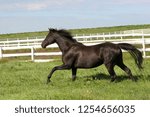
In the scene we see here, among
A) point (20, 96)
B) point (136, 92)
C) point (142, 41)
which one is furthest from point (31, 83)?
point (142, 41)

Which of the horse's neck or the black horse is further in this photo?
the horse's neck

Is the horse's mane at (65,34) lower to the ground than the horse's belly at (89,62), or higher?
higher

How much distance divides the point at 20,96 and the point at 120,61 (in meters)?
3.75

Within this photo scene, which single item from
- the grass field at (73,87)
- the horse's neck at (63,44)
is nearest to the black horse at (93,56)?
the horse's neck at (63,44)

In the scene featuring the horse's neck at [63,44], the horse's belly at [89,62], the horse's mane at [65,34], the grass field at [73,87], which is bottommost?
the grass field at [73,87]

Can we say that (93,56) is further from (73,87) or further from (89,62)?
(73,87)

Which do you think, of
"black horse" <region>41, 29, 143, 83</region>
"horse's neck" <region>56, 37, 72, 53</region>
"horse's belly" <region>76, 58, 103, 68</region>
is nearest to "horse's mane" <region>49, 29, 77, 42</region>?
"black horse" <region>41, 29, 143, 83</region>

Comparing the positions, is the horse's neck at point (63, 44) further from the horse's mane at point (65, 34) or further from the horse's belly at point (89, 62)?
the horse's belly at point (89, 62)

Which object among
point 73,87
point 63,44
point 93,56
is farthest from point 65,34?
point 73,87

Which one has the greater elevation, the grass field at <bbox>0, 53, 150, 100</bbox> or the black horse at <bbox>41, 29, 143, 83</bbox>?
the black horse at <bbox>41, 29, 143, 83</bbox>

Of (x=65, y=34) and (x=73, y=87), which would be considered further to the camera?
(x=65, y=34)

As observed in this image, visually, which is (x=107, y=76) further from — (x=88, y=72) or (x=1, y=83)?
(x=1, y=83)

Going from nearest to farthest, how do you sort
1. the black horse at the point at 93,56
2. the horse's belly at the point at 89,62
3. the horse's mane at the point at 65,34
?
the black horse at the point at 93,56
the horse's belly at the point at 89,62
the horse's mane at the point at 65,34

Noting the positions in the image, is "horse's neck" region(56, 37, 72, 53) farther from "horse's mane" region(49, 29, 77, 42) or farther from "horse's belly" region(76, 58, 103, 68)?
"horse's belly" region(76, 58, 103, 68)
